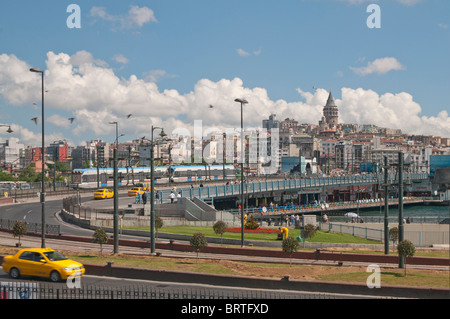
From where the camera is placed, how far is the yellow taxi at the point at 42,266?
2025 centimetres

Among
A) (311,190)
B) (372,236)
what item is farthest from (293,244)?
(311,190)

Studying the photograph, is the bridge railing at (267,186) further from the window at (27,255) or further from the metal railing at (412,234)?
the window at (27,255)

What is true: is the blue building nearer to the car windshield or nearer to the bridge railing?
the bridge railing

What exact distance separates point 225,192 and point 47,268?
4627 centimetres

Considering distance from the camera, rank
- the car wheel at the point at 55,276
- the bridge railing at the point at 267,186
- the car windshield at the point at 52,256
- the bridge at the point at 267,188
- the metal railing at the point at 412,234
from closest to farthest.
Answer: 1. the car wheel at the point at 55,276
2. the car windshield at the point at 52,256
3. the metal railing at the point at 412,234
4. the bridge railing at the point at 267,186
5. the bridge at the point at 267,188

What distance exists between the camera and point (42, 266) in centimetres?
2044

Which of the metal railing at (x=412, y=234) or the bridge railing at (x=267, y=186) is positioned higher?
the bridge railing at (x=267, y=186)

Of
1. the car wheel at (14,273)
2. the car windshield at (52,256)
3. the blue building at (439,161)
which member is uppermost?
the blue building at (439,161)


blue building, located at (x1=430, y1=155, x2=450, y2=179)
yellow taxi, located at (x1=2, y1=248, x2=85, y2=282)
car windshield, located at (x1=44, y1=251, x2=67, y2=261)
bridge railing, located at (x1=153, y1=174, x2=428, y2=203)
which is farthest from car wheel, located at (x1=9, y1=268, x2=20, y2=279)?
blue building, located at (x1=430, y1=155, x2=450, y2=179)

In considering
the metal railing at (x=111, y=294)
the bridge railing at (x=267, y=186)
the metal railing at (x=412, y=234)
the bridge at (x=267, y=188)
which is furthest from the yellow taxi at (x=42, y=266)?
the metal railing at (x=412, y=234)

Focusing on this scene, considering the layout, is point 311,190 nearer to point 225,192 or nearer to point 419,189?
point 225,192

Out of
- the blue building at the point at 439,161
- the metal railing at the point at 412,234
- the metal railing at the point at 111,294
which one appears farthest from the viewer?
the blue building at the point at 439,161

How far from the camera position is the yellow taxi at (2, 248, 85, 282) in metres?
20.2
